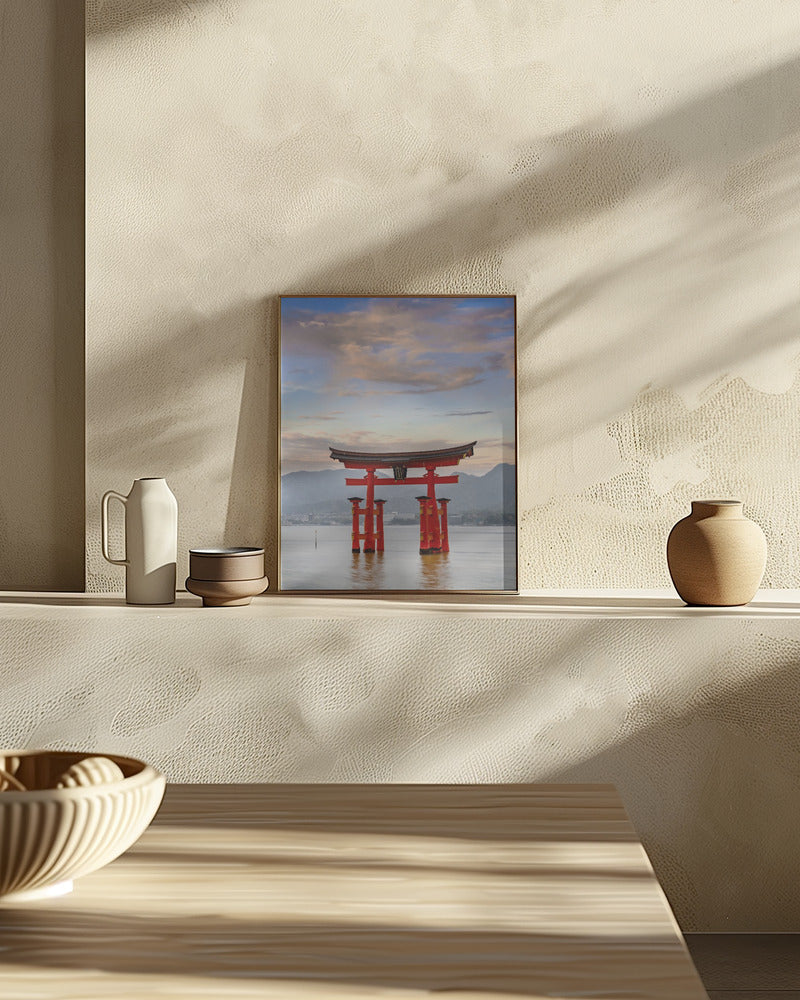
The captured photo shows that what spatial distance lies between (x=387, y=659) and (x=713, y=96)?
186 centimetres

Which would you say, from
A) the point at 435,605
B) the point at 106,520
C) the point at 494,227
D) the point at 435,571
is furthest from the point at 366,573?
the point at 494,227

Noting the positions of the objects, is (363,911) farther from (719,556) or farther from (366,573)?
(366,573)

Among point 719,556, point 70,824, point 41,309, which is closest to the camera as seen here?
point 70,824

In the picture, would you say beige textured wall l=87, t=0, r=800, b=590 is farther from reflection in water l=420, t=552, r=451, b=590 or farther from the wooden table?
the wooden table

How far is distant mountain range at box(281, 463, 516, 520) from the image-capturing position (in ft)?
10.3

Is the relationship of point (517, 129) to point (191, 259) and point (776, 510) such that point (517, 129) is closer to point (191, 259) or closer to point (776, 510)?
point (191, 259)

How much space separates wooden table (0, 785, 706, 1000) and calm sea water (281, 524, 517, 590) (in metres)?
1.67

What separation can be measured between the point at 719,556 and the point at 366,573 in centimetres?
97

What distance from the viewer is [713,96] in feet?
10.3

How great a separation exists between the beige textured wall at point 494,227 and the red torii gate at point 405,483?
0.23m

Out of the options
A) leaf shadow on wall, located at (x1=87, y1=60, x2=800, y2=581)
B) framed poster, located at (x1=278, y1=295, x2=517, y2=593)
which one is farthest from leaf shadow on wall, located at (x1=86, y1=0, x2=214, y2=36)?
framed poster, located at (x1=278, y1=295, x2=517, y2=593)

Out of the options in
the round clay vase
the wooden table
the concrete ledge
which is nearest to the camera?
the wooden table

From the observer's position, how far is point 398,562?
10.2 ft

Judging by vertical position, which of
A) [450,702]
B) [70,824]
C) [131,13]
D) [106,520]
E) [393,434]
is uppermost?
[131,13]
